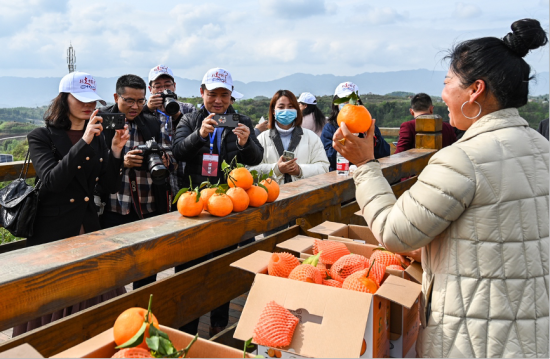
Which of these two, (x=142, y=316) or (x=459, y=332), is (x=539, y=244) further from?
(x=142, y=316)

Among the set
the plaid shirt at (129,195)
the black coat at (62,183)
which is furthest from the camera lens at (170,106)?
the black coat at (62,183)

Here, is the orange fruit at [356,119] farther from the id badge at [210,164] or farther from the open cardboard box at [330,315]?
the id badge at [210,164]

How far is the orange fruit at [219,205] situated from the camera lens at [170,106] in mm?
1855

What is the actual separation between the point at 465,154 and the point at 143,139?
2.69 metres

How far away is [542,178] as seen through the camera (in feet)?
4.47

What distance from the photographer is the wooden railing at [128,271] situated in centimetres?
150

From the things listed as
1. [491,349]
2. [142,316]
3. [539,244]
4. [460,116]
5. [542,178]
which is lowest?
[491,349]

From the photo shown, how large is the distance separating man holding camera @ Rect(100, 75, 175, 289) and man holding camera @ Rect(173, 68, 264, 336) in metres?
0.20

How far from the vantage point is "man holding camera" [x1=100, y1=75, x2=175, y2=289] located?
10.4 ft

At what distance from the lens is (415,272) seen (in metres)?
1.78

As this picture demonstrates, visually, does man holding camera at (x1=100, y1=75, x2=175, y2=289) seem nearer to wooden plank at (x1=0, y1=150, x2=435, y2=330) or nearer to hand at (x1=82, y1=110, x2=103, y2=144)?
hand at (x1=82, y1=110, x2=103, y2=144)

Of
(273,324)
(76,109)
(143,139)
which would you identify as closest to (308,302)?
(273,324)

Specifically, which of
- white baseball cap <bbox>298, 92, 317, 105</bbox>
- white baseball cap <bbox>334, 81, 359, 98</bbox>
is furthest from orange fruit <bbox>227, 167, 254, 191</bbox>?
white baseball cap <bbox>298, 92, 317, 105</bbox>

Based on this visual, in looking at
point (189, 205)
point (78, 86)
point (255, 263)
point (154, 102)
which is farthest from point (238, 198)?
point (154, 102)
